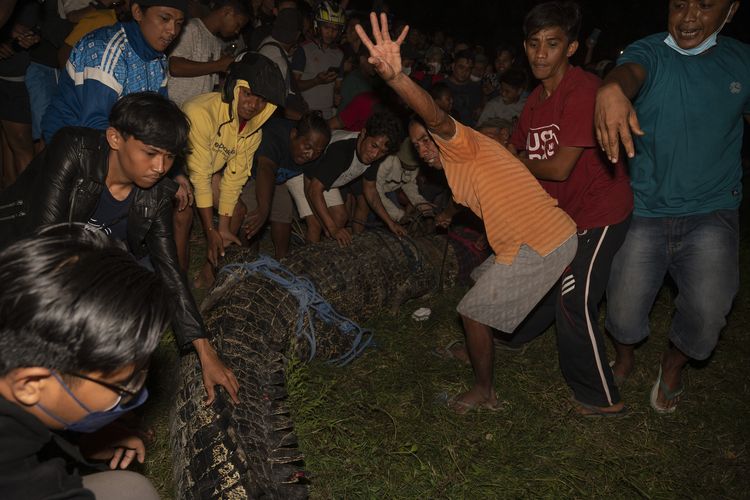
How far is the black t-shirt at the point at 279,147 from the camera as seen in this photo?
4320 millimetres

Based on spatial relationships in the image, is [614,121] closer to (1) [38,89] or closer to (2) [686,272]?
(2) [686,272]

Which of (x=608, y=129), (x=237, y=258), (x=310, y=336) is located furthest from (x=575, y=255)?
(x=237, y=258)

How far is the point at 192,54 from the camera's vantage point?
4277mm

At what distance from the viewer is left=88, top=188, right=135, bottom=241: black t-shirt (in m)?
2.48

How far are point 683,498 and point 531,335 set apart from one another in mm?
1271

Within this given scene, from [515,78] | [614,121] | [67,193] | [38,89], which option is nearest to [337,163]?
[38,89]

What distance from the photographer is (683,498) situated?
2830 mm

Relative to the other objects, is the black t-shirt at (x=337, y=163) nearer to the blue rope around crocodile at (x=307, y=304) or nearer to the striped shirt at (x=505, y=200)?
the blue rope around crocodile at (x=307, y=304)

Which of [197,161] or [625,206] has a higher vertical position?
[197,161]

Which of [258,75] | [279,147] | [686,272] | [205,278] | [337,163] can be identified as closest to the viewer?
[686,272]

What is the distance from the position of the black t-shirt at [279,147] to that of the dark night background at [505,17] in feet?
54.6

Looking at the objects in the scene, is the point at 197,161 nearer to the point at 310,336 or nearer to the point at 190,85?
the point at 190,85

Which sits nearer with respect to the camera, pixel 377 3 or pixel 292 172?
pixel 292 172

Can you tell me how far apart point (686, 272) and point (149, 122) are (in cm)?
282
